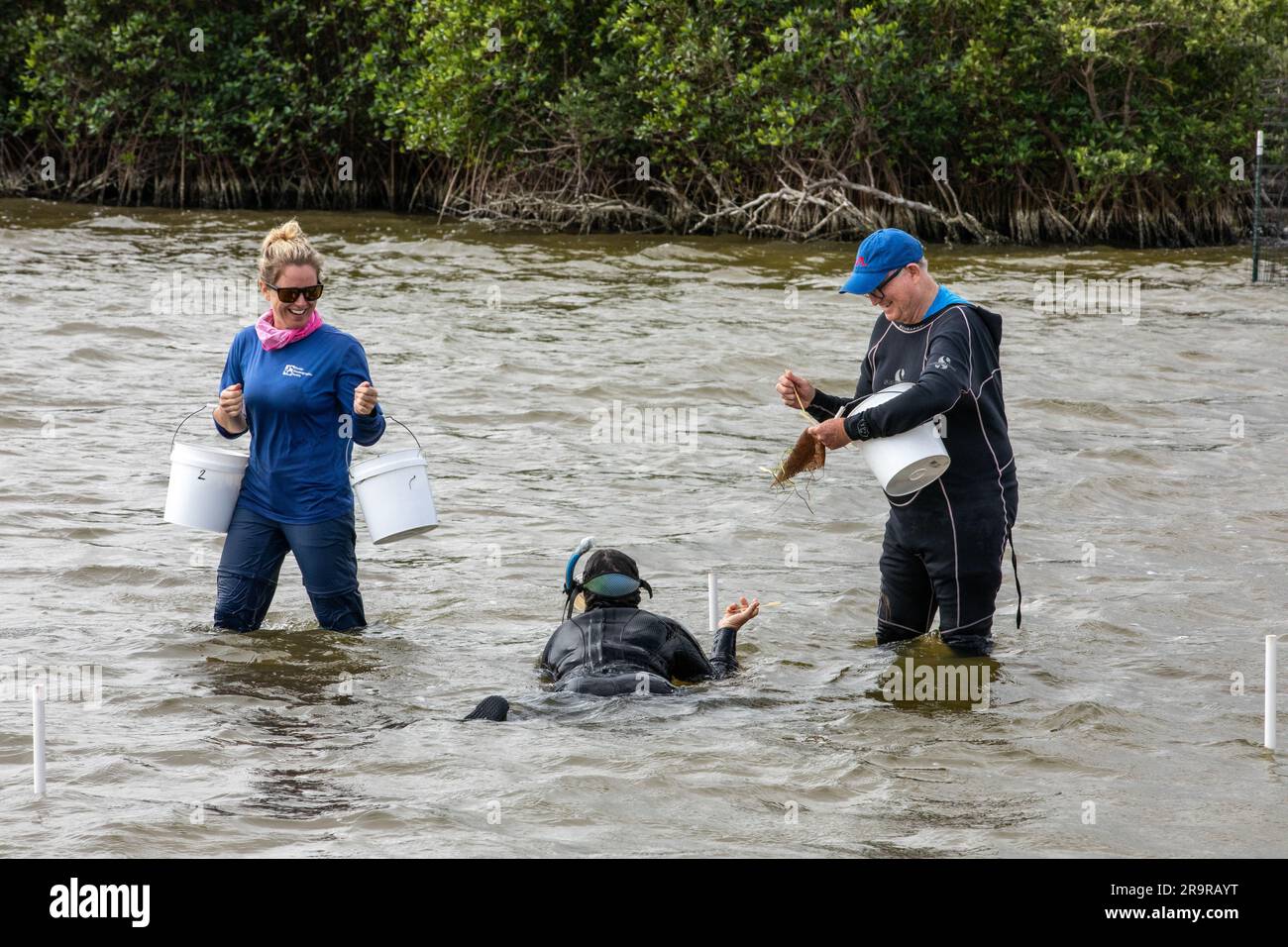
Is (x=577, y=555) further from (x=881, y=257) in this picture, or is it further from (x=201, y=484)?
(x=881, y=257)

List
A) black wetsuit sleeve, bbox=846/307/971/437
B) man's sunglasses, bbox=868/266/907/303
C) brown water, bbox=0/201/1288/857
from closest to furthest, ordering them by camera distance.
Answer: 1. brown water, bbox=0/201/1288/857
2. black wetsuit sleeve, bbox=846/307/971/437
3. man's sunglasses, bbox=868/266/907/303

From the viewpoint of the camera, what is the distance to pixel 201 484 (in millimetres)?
6859

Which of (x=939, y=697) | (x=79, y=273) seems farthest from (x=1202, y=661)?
(x=79, y=273)

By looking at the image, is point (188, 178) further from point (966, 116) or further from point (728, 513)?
point (728, 513)

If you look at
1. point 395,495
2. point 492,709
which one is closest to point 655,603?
point 395,495

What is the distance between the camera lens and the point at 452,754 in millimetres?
6199

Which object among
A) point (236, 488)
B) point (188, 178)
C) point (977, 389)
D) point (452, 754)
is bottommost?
→ point (452, 754)

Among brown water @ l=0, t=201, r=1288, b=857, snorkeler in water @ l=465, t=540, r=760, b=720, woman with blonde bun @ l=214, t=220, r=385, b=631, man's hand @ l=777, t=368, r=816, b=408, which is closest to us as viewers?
brown water @ l=0, t=201, r=1288, b=857

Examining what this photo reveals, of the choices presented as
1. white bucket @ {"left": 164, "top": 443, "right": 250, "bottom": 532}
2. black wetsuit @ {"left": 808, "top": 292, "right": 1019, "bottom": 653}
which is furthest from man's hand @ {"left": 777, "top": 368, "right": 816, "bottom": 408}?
white bucket @ {"left": 164, "top": 443, "right": 250, "bottom": 532}

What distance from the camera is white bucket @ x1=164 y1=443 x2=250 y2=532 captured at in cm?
682

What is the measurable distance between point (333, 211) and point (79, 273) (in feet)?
27.4

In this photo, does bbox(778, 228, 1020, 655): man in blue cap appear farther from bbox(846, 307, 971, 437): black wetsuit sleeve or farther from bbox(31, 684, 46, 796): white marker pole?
bbox(31, 684, 46, 796): white marker pole

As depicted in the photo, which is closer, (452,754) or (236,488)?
(452,754)

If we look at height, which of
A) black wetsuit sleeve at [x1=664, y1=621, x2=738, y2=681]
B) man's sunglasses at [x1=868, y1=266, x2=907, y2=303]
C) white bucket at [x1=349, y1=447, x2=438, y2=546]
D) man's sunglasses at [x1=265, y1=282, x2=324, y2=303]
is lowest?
black wetsuit sleeve at [x1=664, y1=621, x2=738, y2=681]
